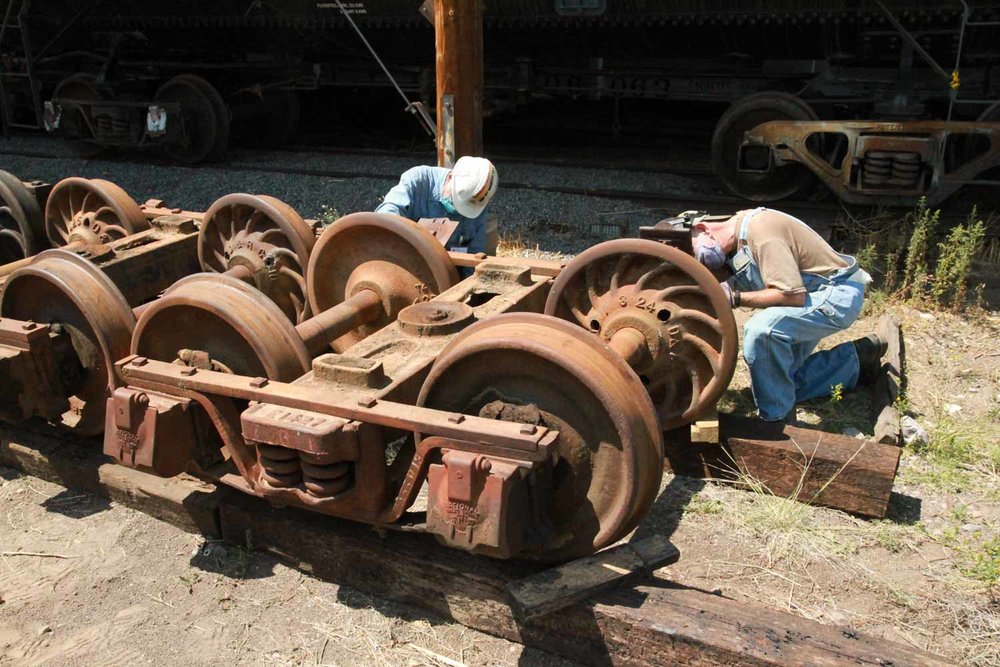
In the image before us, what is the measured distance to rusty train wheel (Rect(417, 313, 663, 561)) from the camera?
287 centimetres

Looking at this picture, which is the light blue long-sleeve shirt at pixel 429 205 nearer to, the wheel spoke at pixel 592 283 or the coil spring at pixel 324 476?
the wheel spoke at pixel 592 283

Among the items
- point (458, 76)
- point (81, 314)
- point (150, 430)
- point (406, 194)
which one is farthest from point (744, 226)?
point (458, 76)

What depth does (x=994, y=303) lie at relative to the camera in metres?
6.51

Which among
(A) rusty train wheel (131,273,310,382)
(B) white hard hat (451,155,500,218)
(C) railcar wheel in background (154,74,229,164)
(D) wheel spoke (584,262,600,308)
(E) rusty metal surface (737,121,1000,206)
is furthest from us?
(C) railcar wheel in background (154,74,229,164)

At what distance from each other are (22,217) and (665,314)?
4.50 metres

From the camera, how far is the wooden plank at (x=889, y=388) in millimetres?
4223

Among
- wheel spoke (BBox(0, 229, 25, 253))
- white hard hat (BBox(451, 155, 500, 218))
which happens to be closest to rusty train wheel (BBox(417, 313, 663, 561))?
white hard hat (BBox(451, 155, 500, 218))

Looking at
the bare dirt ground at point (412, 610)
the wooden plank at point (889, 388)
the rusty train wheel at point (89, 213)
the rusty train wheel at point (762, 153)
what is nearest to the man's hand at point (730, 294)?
the bare dirt ground at point (412, 610)

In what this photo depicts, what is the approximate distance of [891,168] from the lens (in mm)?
7969

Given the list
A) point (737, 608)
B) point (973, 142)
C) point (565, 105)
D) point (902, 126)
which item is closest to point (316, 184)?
point (565, 105)

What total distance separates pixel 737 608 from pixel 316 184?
8442mm

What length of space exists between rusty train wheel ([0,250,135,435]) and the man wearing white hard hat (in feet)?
5.06

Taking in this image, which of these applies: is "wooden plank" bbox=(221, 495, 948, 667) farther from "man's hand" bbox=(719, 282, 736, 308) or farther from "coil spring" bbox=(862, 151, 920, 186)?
"coil spring" bbox=(862, 151, 920, 186)

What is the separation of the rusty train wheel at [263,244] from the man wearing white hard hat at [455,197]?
55 centimetres
